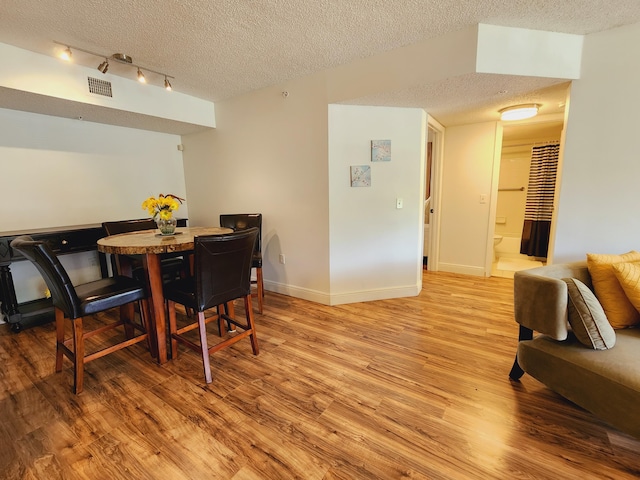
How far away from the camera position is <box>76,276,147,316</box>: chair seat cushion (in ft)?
5.63

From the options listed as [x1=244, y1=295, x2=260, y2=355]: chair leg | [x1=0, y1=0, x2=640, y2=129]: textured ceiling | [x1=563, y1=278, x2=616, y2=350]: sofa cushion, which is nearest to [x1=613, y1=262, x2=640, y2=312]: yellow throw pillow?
[x1=563, y1=278, x2=616, y2=350]: sofa cushion

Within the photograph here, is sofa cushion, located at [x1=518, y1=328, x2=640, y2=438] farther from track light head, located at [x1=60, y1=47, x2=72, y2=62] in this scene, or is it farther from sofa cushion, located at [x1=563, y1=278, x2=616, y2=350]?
track light head, located at [x1=60, y1=47, x2=72, y2=62]

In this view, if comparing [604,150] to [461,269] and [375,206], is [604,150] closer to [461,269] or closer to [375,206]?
[375,206]

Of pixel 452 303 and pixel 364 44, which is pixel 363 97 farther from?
pixel 452 303

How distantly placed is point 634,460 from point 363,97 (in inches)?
114

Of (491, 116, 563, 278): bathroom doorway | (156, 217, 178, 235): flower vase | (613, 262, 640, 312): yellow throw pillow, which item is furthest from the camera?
(491, 116, 563, 278): bathroom doorway

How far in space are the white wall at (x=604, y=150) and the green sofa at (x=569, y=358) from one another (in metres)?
0.82

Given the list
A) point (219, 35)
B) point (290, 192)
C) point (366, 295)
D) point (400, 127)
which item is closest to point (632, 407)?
point (366, 295)

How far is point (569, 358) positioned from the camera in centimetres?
140

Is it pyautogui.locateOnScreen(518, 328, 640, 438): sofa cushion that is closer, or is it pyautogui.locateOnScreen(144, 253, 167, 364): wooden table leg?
pyautogui.locateOnScreen(518, 328, 640, 438): sofa cushion

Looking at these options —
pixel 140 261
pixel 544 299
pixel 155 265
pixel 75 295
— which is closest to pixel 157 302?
pixel 155 265

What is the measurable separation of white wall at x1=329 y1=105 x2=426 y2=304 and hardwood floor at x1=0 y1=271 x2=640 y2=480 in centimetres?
86

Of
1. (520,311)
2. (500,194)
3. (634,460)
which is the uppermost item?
(500,194)

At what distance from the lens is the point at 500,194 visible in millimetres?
5438
